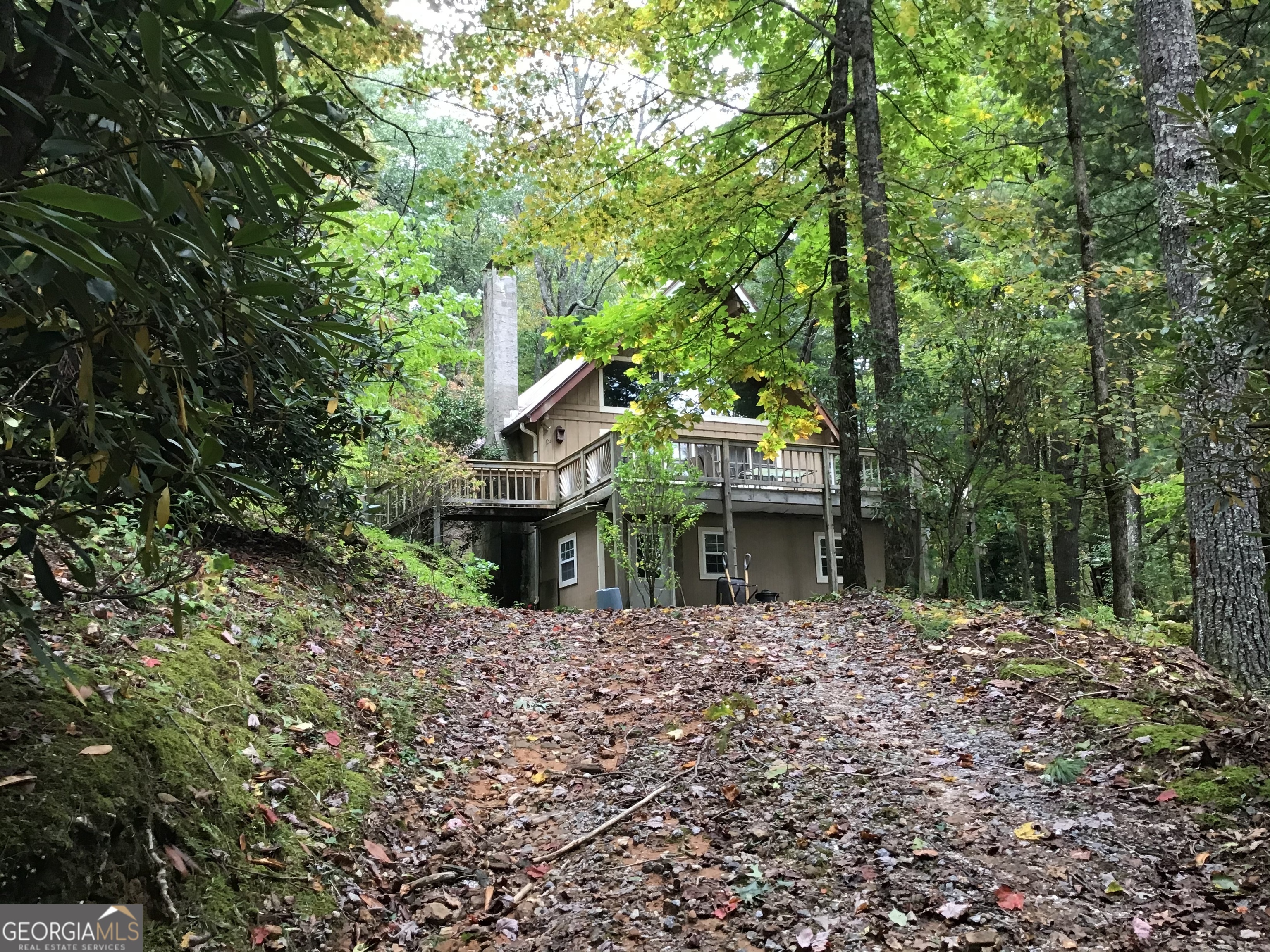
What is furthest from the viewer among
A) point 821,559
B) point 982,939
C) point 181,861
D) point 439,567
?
point 821,559

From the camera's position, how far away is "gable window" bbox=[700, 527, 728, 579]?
18.6 m

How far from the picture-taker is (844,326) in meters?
11.3

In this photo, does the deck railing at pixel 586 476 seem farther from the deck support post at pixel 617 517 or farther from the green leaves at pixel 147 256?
the green leaves at pixel 147 256

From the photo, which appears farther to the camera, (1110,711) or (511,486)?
(511,486)

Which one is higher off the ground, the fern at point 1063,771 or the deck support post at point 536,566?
the deck support post at point 536,566

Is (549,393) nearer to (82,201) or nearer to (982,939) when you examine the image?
(982,939)

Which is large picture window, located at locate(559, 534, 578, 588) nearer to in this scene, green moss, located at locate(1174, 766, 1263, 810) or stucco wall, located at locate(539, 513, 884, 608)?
stucco wall, located at locate(539, 513, 884, 608)

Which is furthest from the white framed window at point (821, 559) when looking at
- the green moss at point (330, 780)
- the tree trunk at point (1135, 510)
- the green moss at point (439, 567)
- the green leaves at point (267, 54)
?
the green leaves at point (267, 54)

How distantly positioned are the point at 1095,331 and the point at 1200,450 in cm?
601

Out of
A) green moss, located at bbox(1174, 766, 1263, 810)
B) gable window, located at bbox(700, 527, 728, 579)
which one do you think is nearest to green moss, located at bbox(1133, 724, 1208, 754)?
green moss, located at bbox(1174, 766, 1263, 810)

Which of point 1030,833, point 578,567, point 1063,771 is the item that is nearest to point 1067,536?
point 578,567

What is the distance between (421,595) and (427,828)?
6.06 m

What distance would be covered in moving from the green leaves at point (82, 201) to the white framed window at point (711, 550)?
57.0 ft

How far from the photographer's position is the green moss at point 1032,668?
18.1ft
